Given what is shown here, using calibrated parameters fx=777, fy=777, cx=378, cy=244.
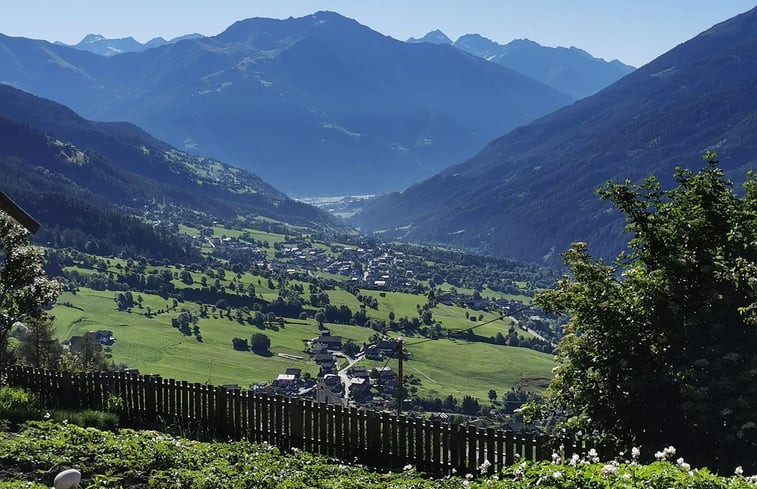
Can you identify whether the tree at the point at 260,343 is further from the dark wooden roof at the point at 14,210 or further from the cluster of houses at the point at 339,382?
the dark wooden roof at the point at 14,210

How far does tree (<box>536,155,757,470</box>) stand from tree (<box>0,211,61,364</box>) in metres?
15.9

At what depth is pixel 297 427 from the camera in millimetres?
18438

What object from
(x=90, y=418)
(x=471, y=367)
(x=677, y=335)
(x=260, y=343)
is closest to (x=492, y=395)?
(x=471, y=367)

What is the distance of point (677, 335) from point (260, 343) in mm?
126822

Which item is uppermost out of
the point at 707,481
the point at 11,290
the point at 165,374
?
the point at 11,290

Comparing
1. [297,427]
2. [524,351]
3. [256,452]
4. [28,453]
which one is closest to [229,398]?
[297,427]

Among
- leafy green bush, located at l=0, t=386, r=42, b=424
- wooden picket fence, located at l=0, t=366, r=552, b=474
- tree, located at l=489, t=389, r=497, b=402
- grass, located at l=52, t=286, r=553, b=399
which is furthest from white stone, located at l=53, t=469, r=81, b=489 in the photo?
tree, located at l=489, t=389, r=497, b=402

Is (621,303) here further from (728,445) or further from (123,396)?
(123,396)

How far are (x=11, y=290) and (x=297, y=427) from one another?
11012 millimetres

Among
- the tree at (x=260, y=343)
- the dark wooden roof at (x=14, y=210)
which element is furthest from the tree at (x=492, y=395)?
the dark wooden roof at (x=14, y=210)

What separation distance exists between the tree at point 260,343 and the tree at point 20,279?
113 m

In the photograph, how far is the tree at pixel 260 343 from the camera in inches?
5379

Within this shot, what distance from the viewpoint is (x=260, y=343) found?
137750 millimetres

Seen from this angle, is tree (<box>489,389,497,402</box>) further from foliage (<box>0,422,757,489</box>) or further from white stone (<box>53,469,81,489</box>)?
white stone (<box>53,469,81,489</box>)
